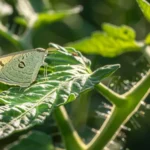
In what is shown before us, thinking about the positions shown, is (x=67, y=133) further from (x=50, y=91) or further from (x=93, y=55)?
(x=93, y=55)

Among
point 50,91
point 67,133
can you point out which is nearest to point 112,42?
point 67,133

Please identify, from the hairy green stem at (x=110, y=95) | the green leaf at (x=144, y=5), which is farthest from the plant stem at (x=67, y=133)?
the green leaf at (x=144, y=5)

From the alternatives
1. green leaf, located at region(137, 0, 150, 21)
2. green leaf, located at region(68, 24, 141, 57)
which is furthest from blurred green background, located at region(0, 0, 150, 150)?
green leaf, located at region(137, 0, 150, 21)

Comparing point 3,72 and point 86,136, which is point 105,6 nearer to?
point 86,136

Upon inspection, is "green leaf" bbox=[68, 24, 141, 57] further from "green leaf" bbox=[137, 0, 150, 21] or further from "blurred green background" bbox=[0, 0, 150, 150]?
"green leaf" bbox=[137, 0, 150, 21]

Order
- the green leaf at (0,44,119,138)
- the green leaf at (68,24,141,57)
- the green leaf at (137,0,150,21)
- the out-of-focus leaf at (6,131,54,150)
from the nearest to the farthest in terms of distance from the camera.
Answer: the green leaf at (0,44,119,138), the green leaf at (137,0,150,21), the green leaf at (68,24,141,57), the out-of-focus leaf at (6,131,54,150)
